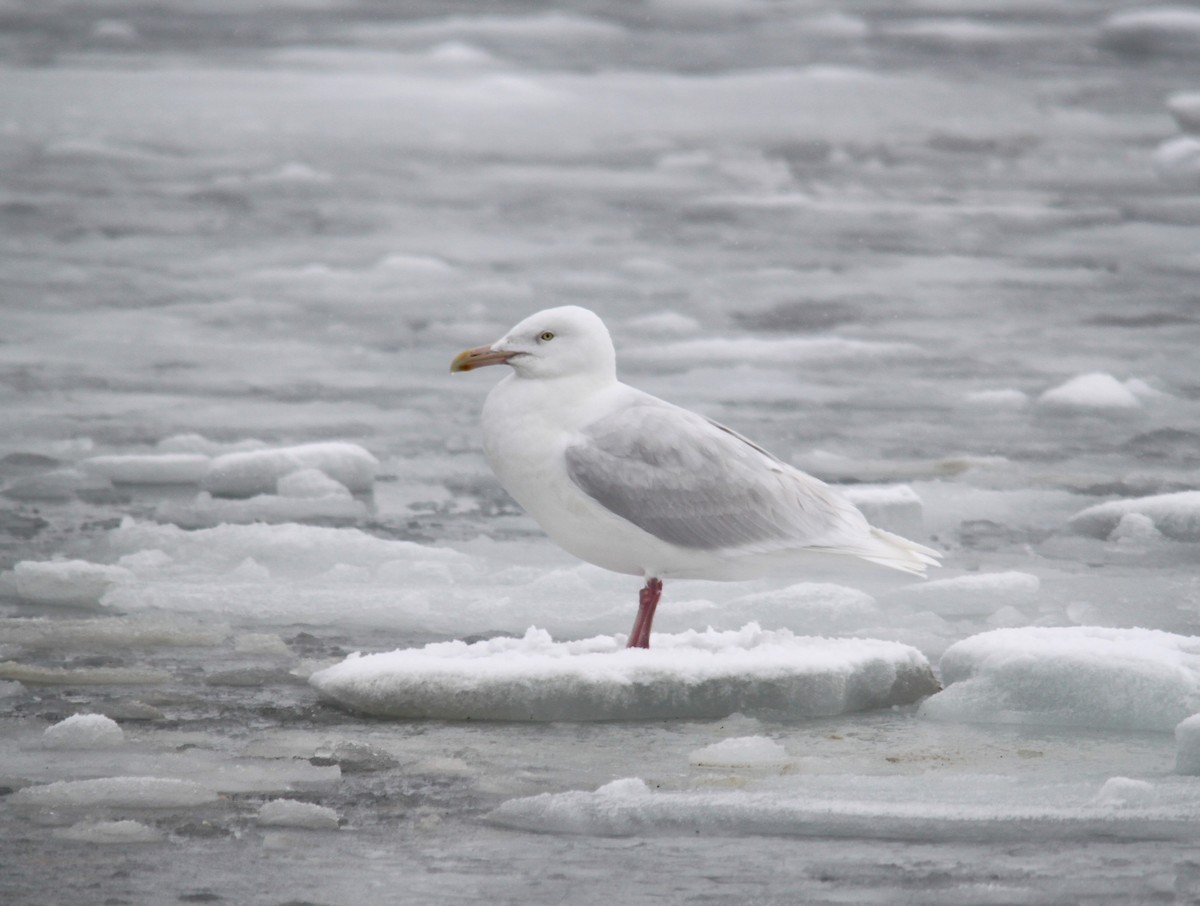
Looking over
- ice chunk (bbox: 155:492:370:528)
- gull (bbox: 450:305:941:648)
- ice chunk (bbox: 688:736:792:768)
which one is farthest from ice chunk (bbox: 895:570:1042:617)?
ice chunk (bbox: 155:492:370:528)

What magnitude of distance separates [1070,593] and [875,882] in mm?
2581

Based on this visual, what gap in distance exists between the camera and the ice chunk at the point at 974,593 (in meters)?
5.15

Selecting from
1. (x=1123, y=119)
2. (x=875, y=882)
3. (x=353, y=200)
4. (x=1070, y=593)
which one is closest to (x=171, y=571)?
(x=1070, y=593)

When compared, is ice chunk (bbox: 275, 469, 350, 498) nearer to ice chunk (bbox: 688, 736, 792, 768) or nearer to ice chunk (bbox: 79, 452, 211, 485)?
ice chunk (bbox: 79, 452, 211, 485)

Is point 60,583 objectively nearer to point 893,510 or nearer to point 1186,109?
point 893,510

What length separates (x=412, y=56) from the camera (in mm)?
24641

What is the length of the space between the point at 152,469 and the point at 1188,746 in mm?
4418

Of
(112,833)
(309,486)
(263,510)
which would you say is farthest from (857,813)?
(309,486)

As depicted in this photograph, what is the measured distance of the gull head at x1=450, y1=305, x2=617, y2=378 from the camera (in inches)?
174

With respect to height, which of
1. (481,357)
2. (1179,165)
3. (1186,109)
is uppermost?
(1186,109)

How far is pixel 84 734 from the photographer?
3654 mm

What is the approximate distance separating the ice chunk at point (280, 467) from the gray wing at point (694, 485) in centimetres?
243

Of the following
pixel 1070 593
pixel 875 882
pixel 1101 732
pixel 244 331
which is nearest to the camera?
pixel 875 882

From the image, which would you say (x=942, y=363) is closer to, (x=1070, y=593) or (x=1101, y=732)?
(x=1070, y=593)
